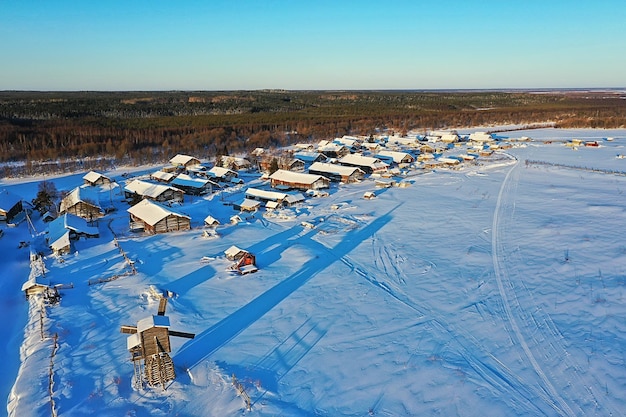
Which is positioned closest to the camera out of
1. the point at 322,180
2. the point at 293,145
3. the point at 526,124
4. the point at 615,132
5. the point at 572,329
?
the point at 572,329

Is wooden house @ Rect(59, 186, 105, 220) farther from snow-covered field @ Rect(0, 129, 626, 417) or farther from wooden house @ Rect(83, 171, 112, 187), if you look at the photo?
wooden house @ Rect(83, 171, 112, 187)

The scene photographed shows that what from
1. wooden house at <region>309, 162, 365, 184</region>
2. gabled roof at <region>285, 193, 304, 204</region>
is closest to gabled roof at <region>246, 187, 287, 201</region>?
gabled roof at <region>285, 193, 304, 204</region>

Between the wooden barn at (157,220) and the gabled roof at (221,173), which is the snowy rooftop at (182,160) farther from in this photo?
the wooden barn at (157,220)

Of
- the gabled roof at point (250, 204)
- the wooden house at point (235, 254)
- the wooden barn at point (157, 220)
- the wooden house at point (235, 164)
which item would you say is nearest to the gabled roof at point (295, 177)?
the gabled roof at point (250, 204)

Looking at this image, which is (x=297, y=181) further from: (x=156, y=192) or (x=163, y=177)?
(x=163, y=177)

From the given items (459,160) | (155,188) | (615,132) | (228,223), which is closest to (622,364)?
(228,223)

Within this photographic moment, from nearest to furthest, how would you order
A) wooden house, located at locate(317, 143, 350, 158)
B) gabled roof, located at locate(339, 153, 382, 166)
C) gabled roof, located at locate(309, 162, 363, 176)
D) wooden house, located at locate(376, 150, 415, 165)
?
gabled roof, located at locate(309, 162, 363, 176) → gabled roof, located at locate(339, 153, 382, 166) → wooden house, located at locate(376, 150, 415, 165) → wooden house, located at locate(317, 143, 350, 158)

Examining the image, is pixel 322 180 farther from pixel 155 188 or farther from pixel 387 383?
pixel 387 383
